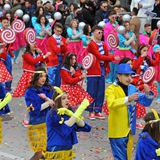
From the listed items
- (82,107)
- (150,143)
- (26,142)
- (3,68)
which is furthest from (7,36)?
(150,143)

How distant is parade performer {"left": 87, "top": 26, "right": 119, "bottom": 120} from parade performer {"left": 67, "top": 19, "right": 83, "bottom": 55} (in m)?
3.61

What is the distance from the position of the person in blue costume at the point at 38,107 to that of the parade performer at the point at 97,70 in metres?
2.38

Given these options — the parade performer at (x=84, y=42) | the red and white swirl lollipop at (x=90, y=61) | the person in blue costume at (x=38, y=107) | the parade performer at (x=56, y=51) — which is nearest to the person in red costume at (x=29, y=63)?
the red and white swirl lollipop at (x=90, y=61)

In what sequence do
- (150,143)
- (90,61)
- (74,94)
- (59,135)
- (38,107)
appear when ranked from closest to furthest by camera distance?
1. (150,143)
2. (59,135)
3. (38,107)
4. (74,94)
5. (90,61)

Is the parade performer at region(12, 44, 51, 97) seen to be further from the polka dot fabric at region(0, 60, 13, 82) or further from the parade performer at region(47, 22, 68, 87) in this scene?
the parade performer at region(47, 22, 68, 87)

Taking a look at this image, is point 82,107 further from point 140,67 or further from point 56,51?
point 56,51

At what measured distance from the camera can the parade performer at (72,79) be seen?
10.2 metres

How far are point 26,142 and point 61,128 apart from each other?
2713mm

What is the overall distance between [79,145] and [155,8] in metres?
8.13

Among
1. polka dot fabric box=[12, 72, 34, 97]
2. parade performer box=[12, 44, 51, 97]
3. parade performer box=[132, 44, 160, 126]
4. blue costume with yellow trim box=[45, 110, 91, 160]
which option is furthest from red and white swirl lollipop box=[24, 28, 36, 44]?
blue costume with yellow trim box=[45, 110, 91, 160]

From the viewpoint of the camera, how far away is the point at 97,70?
423 inches

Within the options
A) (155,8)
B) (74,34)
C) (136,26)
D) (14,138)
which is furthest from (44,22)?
(14,138)

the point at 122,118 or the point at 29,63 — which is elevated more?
the point at 29,63

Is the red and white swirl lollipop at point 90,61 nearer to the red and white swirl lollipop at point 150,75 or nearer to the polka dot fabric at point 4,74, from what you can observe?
the red and white swirl lollipop at point 150,75
